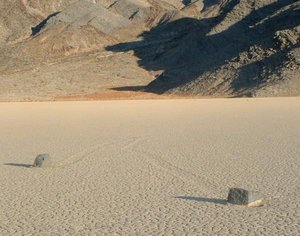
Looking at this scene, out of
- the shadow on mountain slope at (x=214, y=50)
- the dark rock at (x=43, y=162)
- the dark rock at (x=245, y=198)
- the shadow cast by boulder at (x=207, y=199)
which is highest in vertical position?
the shadow on mountain slope at (x=214, y=50)

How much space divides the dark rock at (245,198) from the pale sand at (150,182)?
0.13 meters

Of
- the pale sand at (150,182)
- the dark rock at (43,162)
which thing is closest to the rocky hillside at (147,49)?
the pale sand at (150,182)

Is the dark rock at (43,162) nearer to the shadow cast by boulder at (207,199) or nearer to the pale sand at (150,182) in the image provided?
the pale sand at (150,182)

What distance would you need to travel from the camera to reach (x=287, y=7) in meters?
54.2

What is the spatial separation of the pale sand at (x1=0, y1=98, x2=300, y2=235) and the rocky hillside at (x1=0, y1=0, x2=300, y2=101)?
27041 mm

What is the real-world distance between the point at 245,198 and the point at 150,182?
220 centimetres

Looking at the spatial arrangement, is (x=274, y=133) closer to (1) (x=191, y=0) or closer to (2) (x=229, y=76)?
(2) (x=229, y=76)

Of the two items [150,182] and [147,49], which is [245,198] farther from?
[147,49]

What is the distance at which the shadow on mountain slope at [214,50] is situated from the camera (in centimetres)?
4609

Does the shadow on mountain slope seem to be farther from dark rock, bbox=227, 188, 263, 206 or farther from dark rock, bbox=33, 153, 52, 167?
dark rock, bbox=227, 188, 263, 206

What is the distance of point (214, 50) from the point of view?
56.4 m

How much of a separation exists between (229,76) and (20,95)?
19.1 meters

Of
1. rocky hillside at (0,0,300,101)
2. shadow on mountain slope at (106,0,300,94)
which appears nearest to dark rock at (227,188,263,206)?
rocky hillside at (0,0,300,101)

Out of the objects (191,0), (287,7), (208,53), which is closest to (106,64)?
(208,53)
